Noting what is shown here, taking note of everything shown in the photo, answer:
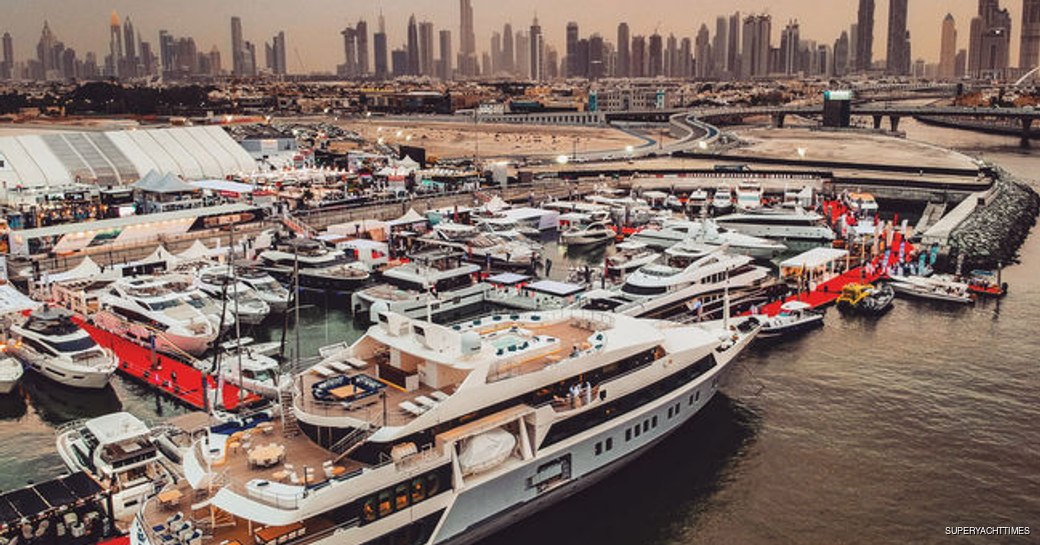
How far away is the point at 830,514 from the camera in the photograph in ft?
56.9

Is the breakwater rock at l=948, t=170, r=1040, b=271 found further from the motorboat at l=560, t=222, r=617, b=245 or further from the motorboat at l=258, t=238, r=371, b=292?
the motorboat at l=258, t=238, r=371, b=292

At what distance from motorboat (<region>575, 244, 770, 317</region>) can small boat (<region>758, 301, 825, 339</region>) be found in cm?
209

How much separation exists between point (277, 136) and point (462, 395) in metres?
59.4

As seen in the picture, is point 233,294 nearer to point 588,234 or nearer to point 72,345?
point 72,345

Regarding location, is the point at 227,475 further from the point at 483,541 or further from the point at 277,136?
the point at 277,136

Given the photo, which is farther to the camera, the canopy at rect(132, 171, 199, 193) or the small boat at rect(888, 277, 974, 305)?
the canopy at rect(132, 171, 199, 193)

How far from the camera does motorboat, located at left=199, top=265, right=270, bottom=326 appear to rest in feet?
96.6

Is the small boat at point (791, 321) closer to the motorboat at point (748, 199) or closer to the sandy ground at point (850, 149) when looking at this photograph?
the motorboat at point (748, 199)

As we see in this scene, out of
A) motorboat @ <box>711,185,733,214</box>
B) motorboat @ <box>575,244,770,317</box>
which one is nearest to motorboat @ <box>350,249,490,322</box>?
motorboat @ <box>575,244,770,317</box>

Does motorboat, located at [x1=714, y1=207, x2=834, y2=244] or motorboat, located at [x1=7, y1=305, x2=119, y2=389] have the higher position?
motorboat, located at [x1=714, y1=207, x2=834, y2=244]

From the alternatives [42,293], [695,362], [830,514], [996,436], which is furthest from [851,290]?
[42,293]

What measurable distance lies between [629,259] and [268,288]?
15.8 metres

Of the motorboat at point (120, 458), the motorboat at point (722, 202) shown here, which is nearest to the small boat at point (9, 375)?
the motorboat at point (120, 458)

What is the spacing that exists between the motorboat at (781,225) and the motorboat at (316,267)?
863 inches
